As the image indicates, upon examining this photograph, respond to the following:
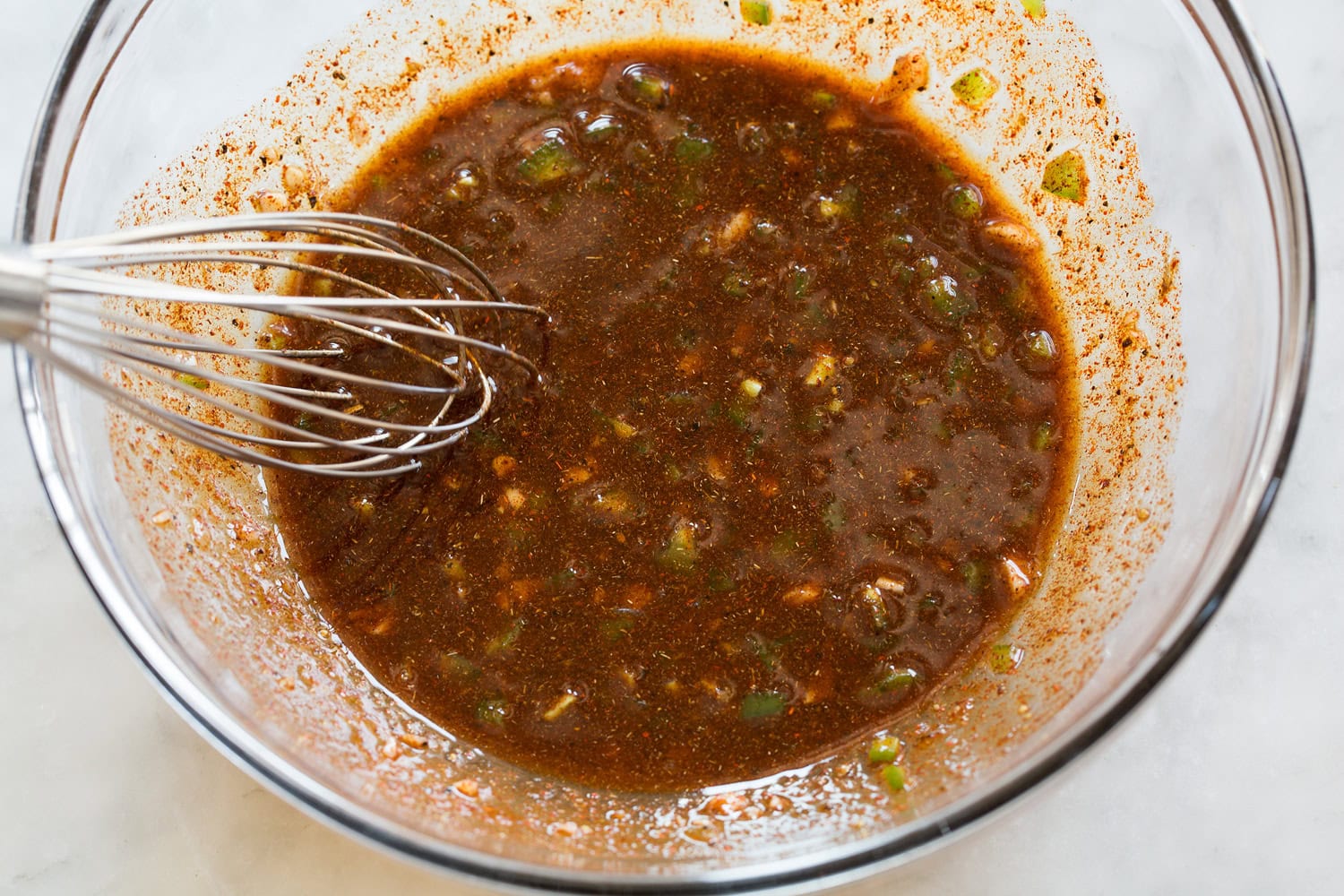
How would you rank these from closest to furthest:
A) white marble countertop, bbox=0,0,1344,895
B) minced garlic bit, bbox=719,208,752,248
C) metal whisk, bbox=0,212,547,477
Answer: metal whisk, bbox=0,212,547,477
white marble countertop, bbox=0,0,1344,895
minced garlic bit, bbox=719,208,752,248

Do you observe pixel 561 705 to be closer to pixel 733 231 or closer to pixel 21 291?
pixel 733 231

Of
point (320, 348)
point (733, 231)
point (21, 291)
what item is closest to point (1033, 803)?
point (733, 231)

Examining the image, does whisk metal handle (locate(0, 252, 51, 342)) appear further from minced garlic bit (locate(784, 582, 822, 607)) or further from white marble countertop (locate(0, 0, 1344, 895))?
minced garlic bit (locate(784, 582, 822, 607))

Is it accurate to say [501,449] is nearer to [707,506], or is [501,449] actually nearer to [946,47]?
[707,506]

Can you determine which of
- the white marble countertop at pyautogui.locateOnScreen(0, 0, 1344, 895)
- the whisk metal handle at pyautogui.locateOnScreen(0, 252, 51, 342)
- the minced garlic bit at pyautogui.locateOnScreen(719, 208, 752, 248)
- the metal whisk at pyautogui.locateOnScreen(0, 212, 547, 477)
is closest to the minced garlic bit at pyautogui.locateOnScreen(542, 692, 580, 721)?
the white marble countertop at pyautogui.locateOnScreen(0, 0, 1344, 895)

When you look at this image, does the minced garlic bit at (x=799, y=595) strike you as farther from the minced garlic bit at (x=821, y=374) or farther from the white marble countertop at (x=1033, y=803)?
the white marble countertop at (x=1033, y=803)

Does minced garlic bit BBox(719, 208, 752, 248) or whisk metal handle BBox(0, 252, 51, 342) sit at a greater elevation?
minced garlic bit BBox(719, 208, 752, 248)
